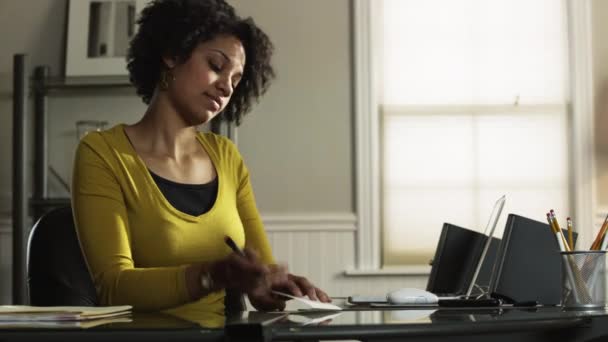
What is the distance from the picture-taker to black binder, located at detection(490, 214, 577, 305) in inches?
67.6

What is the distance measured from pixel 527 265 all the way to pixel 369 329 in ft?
2.24

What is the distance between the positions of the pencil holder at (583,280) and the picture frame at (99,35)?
103 inches

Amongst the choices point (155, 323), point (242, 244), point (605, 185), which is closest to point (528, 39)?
point (605, 185)

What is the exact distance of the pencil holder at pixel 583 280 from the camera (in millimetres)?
1634

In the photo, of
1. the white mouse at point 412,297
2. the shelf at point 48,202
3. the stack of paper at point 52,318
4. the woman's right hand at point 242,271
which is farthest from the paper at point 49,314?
the shelf at point 48,202

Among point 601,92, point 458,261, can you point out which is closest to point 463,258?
point 458,261

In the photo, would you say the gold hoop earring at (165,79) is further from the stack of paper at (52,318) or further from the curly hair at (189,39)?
the stack of paper at (52,318)

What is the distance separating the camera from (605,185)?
392 centimetres

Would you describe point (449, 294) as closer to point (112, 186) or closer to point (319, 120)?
point (112, 186)

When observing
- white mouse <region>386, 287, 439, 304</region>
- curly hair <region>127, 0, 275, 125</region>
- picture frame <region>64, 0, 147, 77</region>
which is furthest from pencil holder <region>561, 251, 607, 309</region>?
picture frame <region>64, 0, 147, 77</region>

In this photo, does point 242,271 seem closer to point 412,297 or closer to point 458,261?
point 412,297

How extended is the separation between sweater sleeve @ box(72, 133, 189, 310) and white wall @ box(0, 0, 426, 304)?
6.62 ft

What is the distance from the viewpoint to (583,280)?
1.64m

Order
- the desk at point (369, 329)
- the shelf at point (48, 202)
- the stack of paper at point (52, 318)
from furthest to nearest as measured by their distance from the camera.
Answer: the shelf at point (48, 202) < the stack of paper at point (52, 318) < the desk at point (369, 329)
